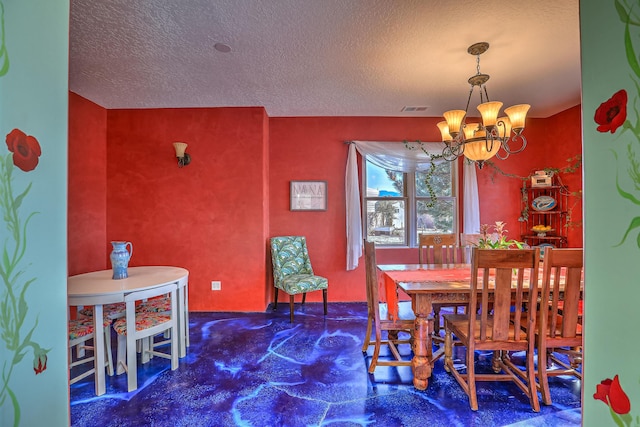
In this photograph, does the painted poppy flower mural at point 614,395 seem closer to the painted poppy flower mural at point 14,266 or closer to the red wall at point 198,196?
the painted poppy flower mural at point 14,266

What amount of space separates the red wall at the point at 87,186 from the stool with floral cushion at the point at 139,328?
1471mm

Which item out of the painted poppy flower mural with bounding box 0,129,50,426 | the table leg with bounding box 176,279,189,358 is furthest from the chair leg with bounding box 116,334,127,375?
the painted poppy flower mural with bounding box 0,129,50,426

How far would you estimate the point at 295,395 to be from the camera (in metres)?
1.94

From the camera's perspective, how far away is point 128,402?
1865 mm

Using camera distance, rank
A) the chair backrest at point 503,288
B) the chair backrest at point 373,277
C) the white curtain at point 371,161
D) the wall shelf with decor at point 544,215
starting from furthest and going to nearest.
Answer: the white curtain at point 371,161 → the wall shelf with decor at point 544,215 → the chair backrest at point 373,277 → the chair backrest at point 503,288

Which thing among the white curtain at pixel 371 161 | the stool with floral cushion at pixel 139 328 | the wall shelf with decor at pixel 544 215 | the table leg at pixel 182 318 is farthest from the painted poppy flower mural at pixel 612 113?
the wall shelf with decor at pixel 544 215

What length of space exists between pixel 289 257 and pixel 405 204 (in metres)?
1.81

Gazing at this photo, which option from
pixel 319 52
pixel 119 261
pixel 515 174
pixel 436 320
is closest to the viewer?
pixel 119 261

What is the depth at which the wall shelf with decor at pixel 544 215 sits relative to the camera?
12.3 feet

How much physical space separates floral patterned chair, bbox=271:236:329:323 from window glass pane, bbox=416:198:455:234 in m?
1.67

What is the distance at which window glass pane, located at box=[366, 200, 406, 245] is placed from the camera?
4.09 metres

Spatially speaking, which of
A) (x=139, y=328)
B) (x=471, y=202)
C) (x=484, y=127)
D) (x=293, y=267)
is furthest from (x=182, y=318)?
(x=471, y=202)

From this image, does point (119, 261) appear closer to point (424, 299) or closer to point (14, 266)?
point (14, 266)

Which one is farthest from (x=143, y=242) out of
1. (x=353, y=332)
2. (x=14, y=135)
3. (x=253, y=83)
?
(x=14, y=135)
